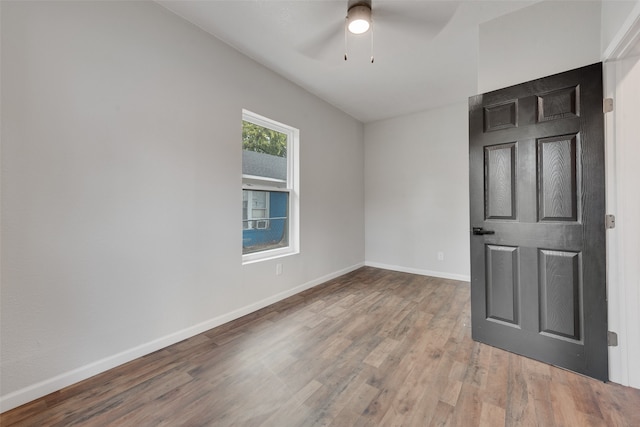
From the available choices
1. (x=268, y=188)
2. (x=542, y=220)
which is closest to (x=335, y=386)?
(x=542, y=220)

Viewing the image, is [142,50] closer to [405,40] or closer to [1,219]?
[1,219]

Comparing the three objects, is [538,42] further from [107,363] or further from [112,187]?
[107,363]

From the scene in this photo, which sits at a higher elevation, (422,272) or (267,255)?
(267,255)

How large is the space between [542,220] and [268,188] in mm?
2652

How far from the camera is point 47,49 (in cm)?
156

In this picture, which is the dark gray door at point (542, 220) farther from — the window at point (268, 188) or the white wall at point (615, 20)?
the window at point (268, 188)

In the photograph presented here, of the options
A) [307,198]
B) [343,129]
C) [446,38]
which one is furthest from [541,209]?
[343,129]

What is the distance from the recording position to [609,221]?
1.62 meters

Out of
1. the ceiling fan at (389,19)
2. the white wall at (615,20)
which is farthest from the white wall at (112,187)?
the white wall at (615,20)

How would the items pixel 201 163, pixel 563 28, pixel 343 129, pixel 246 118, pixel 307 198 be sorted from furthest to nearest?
1. pixel 343 129
2. pixel 307 198
3. pixel 246 118
4. pixel 201 163
5. pixel 563 28

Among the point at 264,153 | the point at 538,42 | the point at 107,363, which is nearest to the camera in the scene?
the point at 107,363

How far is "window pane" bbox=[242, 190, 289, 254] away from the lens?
9.56 feet

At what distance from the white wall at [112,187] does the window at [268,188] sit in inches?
9.0

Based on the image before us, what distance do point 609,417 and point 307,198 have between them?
10.3 feet
